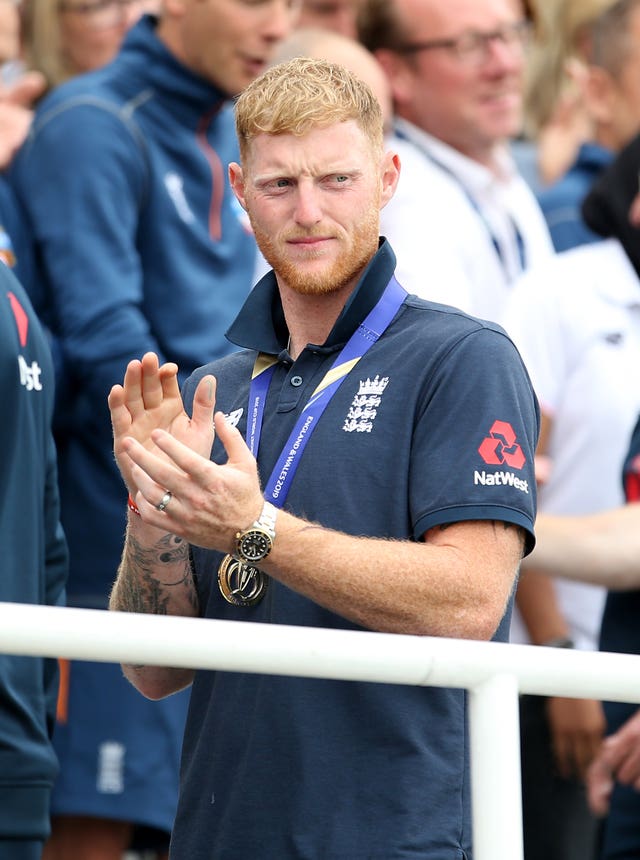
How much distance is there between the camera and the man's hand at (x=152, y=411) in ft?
8.43

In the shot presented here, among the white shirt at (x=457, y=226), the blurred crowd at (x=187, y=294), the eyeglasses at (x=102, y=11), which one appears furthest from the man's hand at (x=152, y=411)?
the eyeglasses at (x=102, y=11)

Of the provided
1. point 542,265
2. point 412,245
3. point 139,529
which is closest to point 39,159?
point 412,245

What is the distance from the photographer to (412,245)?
4582 millimetres

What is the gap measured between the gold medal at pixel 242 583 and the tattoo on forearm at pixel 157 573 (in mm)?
105

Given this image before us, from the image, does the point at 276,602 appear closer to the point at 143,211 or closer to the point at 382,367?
the point at 382,367

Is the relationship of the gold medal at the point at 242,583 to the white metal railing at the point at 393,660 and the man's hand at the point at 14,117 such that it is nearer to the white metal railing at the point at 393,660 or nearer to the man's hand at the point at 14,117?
the white metal railing at the point at 393,660

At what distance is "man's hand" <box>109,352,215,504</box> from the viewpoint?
2.57 metres

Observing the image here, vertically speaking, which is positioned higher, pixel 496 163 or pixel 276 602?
pixel 496 163

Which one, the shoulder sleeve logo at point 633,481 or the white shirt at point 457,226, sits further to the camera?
the white shirt at point 457,226

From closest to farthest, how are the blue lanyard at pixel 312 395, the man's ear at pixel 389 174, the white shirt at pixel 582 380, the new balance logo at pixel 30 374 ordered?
1. the blue lanyard at pixel 312 395
2. the man's ear at pixel 389 174
3. the new balance logo at pixel 30 374
4. the white shirt at pixel 582 380

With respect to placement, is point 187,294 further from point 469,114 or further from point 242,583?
point 242,583

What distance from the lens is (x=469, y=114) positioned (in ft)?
17.0

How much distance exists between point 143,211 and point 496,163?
1.32m

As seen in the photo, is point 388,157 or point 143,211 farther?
point 143,211
